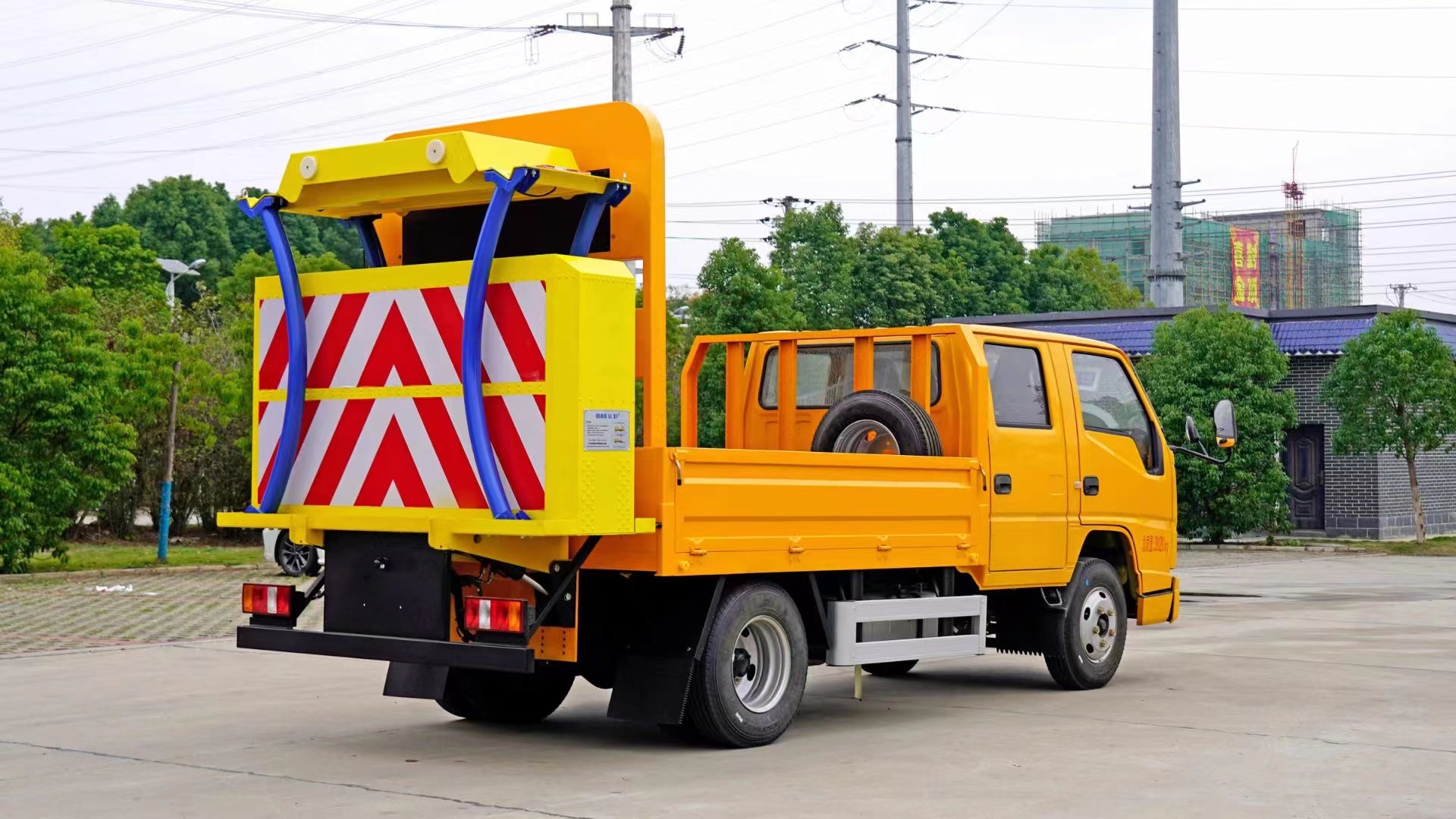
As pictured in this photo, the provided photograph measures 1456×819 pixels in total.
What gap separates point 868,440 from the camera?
11.7m

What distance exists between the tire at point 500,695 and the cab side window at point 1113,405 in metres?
4.43

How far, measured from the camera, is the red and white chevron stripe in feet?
28.4

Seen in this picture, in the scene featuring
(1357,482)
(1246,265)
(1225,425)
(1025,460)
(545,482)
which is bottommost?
(1357,482)

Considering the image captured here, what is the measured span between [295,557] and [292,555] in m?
0.06

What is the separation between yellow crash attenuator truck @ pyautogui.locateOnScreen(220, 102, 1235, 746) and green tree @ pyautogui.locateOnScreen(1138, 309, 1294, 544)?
22599 mm

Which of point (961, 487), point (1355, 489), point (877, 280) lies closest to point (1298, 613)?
point (961, 487)

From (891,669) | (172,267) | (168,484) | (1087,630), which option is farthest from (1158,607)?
(172,267)

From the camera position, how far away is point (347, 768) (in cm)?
900

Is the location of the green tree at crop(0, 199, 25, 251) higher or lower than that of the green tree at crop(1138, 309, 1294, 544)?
higher

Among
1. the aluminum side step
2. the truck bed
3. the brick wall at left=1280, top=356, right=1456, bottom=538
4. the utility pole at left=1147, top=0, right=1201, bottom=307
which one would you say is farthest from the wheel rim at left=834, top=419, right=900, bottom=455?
the utility pole at left=1147, top=0, right=1201, bottom=307

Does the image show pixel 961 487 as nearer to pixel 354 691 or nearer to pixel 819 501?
pixel 819 501

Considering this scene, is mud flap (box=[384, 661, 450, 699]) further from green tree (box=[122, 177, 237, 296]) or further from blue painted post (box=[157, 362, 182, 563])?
green tree (box=[122, 177, 237, 296])

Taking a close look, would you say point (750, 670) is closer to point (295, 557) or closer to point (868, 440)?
point (868, 440)

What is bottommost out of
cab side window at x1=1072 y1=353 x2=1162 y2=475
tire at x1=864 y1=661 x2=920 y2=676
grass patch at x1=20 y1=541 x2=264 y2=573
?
tire at x1=864 y1=661 x2=920 y2=676
